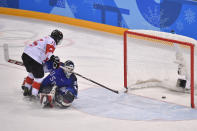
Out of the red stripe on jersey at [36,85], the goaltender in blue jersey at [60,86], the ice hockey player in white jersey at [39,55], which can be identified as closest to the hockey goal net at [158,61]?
the goaltender in blue jersey at [60,86]

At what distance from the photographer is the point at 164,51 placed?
5590mm

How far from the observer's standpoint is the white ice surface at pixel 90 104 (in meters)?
4.76

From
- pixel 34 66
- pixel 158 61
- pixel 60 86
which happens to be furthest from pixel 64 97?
pixel 158 61

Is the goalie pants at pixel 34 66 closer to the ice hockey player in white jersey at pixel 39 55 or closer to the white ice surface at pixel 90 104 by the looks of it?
the ice hockey player in white jersey at pixel 39 55

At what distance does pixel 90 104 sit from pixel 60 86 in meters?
0.38

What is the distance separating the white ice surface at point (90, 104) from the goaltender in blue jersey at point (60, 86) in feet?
0.35

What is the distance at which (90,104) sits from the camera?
537 cm

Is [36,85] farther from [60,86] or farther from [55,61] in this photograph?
[55,61]

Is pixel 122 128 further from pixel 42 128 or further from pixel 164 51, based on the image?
pixel 164 51

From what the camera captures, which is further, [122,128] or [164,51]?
[164,51]

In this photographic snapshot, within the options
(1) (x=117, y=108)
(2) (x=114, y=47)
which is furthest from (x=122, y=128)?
(2) (x=114, y=47)

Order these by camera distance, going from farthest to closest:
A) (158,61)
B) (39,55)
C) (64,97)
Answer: (158,61) → (39,55) → (64,97)

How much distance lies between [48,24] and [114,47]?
1994mm

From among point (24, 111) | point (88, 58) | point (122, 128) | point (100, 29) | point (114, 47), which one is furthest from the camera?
point (100, 29)
